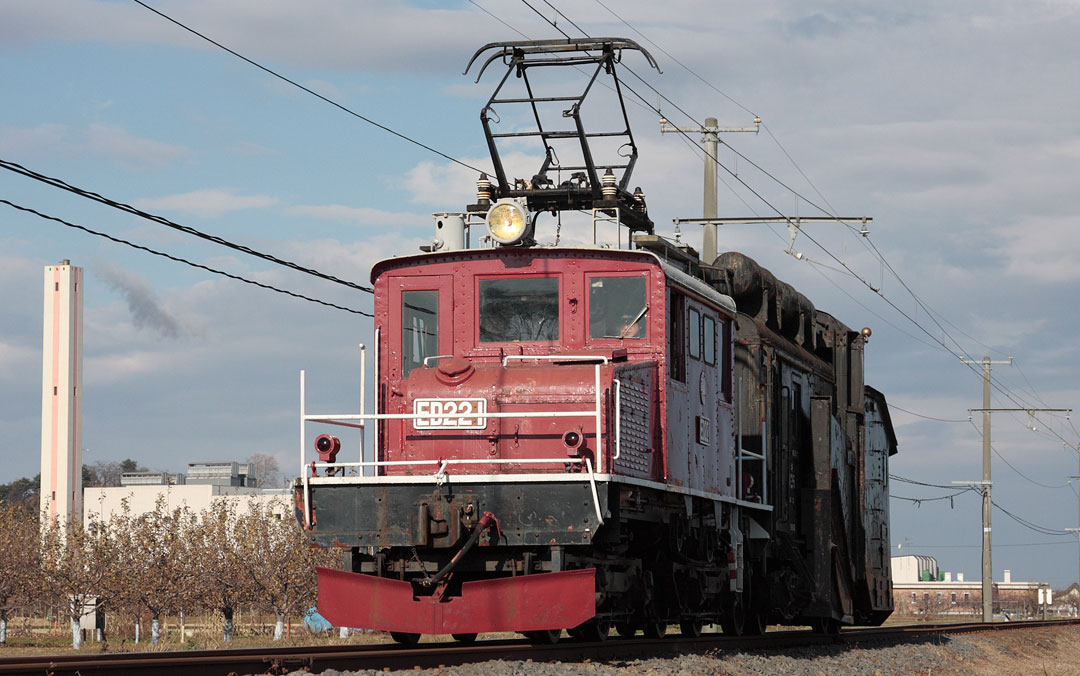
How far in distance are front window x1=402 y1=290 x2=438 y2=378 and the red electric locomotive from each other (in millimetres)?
14

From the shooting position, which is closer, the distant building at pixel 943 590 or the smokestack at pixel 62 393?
the smokestack at pixel 62 393

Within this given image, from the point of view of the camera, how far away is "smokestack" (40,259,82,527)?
231 ft

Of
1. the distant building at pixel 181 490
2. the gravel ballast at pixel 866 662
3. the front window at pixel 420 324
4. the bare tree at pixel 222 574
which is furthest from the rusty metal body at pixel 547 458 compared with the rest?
the distant building at pixel 181 490

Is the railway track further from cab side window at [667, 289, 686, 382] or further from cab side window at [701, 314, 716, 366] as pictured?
cab side window at [701, 314, 716, 366]

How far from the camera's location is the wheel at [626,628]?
14.0 metres

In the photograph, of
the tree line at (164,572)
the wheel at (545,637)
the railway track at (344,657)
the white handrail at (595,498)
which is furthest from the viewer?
the tree line at (164,572)

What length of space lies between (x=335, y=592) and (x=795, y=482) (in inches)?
330

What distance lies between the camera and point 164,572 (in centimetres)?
4491

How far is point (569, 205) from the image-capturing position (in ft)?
47.6

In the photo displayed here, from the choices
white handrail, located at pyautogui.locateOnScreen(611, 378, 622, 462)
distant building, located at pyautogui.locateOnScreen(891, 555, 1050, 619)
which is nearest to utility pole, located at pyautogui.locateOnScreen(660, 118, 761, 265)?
white handrail, located at pyautogui.locateOnScreen(611, 378, 622, 462)

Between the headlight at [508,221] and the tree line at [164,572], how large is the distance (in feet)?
96.9

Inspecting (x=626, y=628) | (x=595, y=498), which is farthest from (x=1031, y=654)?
(x=595, y=498)

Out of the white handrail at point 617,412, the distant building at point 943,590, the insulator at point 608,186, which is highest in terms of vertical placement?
the insulator at point 608,186

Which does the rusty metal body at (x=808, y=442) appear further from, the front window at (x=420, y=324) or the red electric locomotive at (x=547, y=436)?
the front window at (x=420, y=324)
